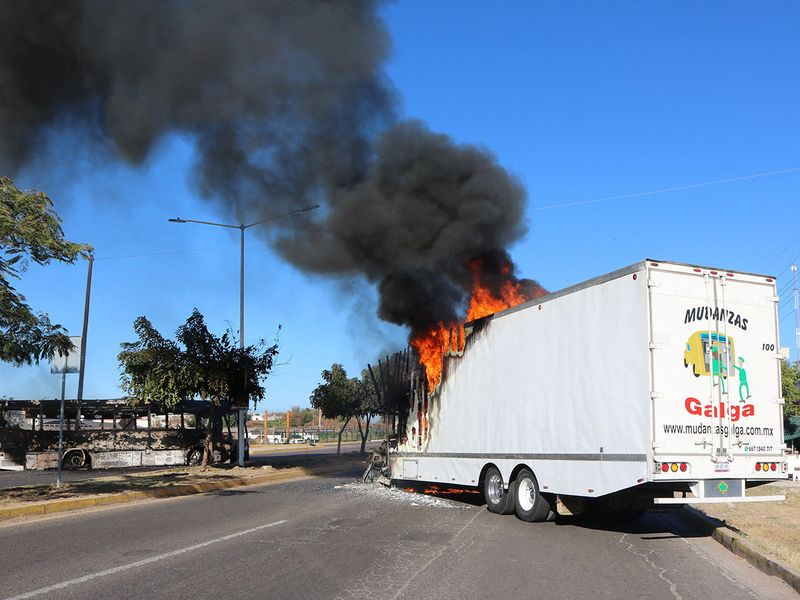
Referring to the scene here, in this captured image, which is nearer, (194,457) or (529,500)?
(529,500)

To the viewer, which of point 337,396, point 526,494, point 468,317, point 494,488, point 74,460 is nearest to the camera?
point 526,494

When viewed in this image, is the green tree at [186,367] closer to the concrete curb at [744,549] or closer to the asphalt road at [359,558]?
the asphalt road at [359,558]

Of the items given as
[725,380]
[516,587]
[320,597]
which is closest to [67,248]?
[320,597]

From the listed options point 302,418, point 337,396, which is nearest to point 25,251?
point 337,396

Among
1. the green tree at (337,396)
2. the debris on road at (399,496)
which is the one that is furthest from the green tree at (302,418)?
the debris on road at (399,496)

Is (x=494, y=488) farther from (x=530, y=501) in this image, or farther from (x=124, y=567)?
(x=124, y=567)

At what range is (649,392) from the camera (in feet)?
27.9

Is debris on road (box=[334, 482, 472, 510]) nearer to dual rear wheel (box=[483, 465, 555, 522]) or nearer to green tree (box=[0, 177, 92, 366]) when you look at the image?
dual rear wheel (box=[483, 465, 555, 522])

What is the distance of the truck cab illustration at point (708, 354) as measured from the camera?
8.89 meters

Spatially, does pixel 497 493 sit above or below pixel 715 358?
below

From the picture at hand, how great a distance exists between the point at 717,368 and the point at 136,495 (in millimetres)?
10777

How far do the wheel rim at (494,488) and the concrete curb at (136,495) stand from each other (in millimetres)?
6786

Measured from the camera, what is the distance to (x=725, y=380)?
9070mm

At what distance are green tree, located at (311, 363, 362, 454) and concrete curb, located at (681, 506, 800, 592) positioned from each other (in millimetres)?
24348
